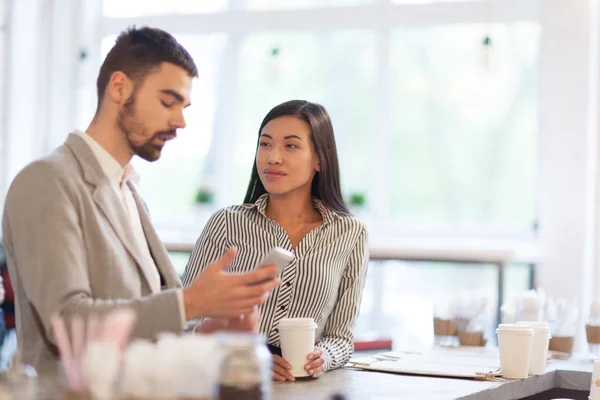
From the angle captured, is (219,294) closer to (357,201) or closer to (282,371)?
(282,371)

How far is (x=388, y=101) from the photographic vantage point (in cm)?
723

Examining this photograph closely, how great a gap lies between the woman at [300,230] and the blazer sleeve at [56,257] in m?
1.06

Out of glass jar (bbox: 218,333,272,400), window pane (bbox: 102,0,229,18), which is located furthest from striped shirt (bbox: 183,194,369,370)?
window pane (bbox: 102,0,229,18)

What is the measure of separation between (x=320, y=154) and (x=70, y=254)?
140 cm

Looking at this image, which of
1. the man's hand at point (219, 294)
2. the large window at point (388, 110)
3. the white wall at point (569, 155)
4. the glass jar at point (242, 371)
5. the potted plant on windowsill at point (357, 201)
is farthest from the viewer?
the potted plant on windowsill at point (357, 201)

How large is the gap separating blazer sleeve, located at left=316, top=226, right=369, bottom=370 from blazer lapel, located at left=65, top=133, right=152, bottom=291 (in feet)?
2.80

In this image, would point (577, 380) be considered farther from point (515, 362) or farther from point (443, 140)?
point (443, 140)

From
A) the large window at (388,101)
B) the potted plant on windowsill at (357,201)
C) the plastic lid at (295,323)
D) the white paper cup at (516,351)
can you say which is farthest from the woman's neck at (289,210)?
the potted plant on windowsill at (357,201)

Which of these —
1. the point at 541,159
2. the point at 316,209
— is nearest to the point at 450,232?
the point at 541,159

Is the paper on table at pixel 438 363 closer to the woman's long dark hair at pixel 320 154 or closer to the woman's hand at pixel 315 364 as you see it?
the woman's hand at pixel 315 364

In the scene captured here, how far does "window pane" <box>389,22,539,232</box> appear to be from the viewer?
6938mm

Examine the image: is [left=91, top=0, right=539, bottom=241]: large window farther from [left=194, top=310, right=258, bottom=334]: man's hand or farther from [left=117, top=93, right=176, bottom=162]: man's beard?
[left=117, top=93, right=176, bottom=162]: man's beard

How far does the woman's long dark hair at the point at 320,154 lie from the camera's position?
123 inches

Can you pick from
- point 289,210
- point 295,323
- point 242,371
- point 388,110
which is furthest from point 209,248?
point 388,110
